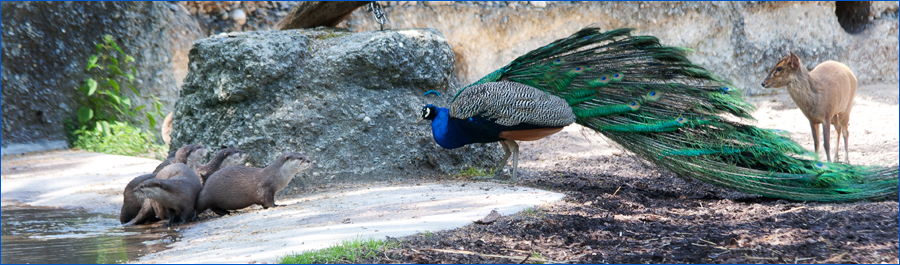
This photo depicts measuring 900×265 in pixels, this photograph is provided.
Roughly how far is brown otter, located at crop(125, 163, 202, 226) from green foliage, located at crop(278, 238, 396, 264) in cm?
223

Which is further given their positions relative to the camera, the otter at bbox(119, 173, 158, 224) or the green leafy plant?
the green leafy plant

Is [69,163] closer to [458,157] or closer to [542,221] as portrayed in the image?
[458,157]

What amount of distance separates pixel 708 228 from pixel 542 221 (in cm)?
99

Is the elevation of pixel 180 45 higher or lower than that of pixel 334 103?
higher

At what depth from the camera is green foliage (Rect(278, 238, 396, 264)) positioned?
10.1ft

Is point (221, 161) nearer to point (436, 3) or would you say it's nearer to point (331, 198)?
point (331, 198)

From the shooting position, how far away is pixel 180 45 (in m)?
10.5

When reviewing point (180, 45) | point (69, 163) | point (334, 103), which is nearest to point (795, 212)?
point (334, 103)

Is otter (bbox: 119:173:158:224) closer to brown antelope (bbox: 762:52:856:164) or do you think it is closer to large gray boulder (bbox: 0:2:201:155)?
large gray boulder (bbox: 0:2:201:155)

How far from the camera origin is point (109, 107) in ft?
32.4

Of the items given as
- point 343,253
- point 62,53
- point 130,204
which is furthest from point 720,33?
point 62,53

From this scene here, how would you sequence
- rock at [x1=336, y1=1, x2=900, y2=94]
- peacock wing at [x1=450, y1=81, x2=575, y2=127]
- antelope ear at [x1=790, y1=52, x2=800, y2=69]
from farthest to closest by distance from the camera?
rock at [x1=336, y1=1, x2=900, y2=94] → antelope ear at [x1=790, y1=52, x2=800, y2=69] → peacock wing at [x1=450, y1=81, x2=575, y2=127]

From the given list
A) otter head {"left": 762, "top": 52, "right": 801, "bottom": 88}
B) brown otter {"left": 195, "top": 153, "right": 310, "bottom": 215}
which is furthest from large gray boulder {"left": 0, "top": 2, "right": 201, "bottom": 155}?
otter head {"left": 762, "top": 52, "right": 801, "bottom": 88}

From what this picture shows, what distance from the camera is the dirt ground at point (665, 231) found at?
318 centimetres
